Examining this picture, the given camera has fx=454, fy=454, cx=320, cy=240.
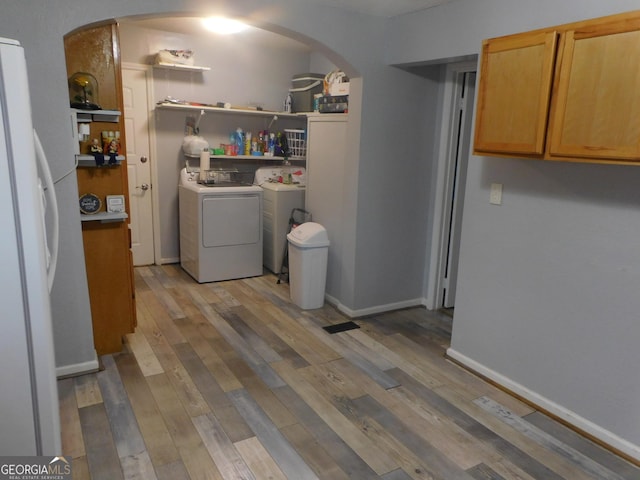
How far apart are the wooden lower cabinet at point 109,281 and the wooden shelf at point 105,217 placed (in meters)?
0.03

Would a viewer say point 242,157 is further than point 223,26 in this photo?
Yes

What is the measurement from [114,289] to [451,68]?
3022mm

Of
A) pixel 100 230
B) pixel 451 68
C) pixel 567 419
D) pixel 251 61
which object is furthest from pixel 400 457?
pixel 251 61

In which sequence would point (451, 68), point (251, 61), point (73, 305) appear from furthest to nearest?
point (251, 61)
point (451, 68)
point (73, 305)

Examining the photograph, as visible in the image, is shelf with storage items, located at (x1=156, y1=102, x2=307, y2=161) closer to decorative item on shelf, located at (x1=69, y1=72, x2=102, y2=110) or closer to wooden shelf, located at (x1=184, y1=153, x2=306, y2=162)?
wooden shelf, located at (x1=184, y1=153, x2=306, y2=162)

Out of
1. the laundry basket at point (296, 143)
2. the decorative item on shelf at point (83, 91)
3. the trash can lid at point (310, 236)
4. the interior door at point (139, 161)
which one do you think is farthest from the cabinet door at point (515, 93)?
the interior door at point (139, 161)

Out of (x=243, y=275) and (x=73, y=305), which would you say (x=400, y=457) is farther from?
(x=243, y=275)

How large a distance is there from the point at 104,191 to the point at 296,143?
2.74m

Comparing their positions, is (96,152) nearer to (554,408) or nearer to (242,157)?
(242,157)

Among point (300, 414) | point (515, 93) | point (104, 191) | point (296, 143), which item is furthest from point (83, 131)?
point (296, 143)

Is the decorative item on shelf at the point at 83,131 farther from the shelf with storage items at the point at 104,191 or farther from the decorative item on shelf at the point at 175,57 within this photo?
the decorative item on shelf at the point at 175,57

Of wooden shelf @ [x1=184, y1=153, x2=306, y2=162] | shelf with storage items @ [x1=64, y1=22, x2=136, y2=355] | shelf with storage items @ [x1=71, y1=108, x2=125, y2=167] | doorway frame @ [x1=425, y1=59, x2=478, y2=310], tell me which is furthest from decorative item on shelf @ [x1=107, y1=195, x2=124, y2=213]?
doorway frame @ [x1=425, y1=59, x2=478, y2=310]

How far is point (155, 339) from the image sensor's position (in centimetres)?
332

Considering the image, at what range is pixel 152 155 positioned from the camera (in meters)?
4.82
